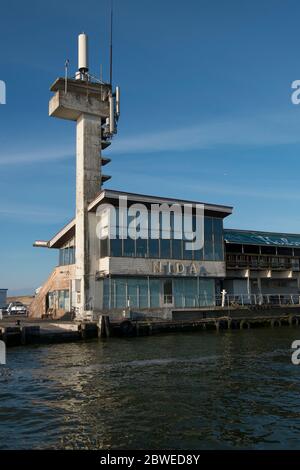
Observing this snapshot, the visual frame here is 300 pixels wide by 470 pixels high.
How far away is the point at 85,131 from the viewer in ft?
137

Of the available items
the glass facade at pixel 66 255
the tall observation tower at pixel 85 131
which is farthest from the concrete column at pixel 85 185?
the glass facade at pixel 66 255

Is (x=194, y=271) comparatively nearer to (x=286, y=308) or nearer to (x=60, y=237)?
(x=286, y=308)

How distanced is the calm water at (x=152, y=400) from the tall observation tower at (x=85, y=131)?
47.1 feet

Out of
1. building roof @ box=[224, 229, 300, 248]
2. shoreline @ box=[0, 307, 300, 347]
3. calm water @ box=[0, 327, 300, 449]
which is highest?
building roof @ box=[224, 229, 300, 248]

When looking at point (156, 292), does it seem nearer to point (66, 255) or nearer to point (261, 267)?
point (66, 255)

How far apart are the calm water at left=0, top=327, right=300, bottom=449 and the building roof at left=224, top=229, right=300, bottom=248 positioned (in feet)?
72.6

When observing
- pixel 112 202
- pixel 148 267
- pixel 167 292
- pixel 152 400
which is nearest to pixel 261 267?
pixel 167 292

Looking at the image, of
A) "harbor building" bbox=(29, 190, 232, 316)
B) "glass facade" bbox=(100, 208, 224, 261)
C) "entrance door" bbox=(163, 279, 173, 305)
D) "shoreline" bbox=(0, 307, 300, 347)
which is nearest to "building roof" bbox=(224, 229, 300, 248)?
"glass facade" bbox=(100, 208, 224, 261)

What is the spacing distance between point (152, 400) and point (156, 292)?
1000 inches

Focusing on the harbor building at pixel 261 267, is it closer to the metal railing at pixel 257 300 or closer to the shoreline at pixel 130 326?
the metal railing at pixel 257 300

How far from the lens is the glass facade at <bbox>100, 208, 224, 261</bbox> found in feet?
128

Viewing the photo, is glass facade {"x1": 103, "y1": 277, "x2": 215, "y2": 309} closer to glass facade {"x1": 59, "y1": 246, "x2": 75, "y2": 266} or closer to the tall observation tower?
the tall observation tower

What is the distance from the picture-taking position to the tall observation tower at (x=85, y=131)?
1559 inches
